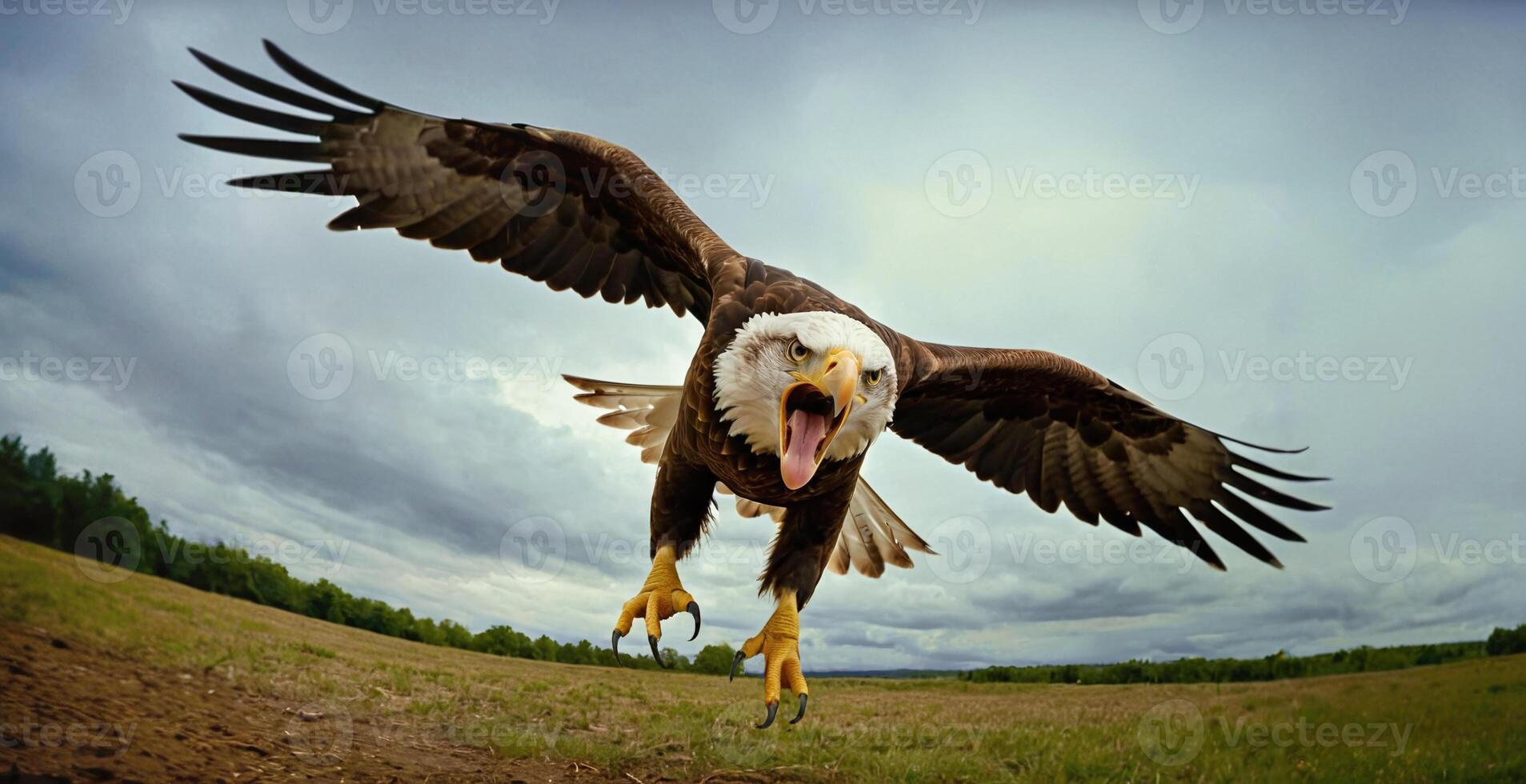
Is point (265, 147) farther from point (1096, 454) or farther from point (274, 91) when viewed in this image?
point (1096, 454)

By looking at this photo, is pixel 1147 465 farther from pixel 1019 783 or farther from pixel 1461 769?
pixel 1461 769

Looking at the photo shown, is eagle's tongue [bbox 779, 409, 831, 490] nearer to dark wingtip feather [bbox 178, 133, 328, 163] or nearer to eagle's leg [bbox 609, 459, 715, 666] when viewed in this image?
eagle's leg [bbox 609, 459, 715, 666]

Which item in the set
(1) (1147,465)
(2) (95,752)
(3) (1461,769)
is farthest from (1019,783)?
(2) (95,752)

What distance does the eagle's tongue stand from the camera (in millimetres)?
3900

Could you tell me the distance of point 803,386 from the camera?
3.94 m

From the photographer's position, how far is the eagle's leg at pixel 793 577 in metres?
4.89

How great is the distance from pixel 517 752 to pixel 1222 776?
5545 millimetres

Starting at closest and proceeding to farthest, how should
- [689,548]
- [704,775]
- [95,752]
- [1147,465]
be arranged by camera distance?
[95,752] < [689,548] < [704,775] < [1147,465]

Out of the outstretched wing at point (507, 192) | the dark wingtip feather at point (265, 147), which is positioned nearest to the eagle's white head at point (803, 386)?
the outstretched wing at point (507, 192)

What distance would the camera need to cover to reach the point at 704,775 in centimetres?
564

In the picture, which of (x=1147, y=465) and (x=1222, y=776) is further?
(x=1147, y=465)

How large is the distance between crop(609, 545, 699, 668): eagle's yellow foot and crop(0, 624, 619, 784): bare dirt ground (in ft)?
4.65
